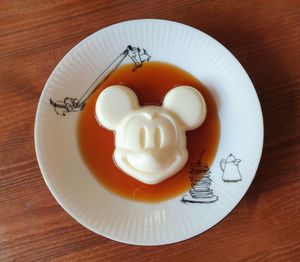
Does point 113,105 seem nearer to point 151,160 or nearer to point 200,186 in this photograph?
point 151,160

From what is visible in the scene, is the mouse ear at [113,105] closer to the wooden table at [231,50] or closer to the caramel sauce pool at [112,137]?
the caramel sauce pool at [112,137]

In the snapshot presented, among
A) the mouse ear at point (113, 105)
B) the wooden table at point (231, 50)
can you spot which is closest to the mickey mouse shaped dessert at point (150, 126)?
the mouse ear at point (113, 105)

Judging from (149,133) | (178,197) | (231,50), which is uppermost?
(231,50)

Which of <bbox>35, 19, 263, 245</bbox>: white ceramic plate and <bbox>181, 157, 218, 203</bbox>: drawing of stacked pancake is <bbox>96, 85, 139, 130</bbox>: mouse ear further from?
<bbox>181, 157, 218, 203</bbox>: drawing of stacked pancake

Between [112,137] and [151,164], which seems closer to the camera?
[151,164]

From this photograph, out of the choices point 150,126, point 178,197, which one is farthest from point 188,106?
point 178,197

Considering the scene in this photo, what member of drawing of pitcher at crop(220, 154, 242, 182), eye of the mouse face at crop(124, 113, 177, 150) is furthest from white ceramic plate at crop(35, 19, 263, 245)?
eye of the mouse face at crop(124, 113, 177, 150)

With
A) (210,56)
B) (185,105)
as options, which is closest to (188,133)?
(185,105)

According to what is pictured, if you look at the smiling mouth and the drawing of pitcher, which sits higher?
the smiling mouth
